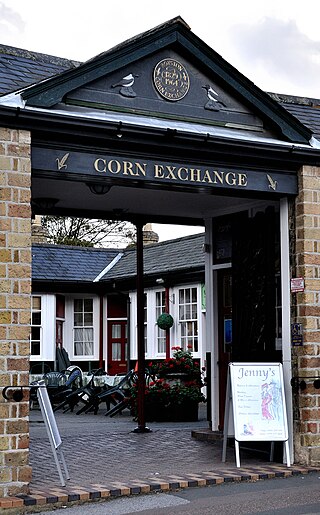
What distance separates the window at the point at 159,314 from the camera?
24422 mm

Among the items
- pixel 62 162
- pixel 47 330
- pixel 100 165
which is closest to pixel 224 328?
pixel 100 165

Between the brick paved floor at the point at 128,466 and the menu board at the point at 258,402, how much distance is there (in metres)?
0.38

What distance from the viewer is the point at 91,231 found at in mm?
39656

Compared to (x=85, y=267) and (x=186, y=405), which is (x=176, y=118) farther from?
(x=85, y=267)

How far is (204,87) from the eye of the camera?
33.2 feet

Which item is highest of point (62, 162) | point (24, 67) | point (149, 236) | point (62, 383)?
point (149, 236)

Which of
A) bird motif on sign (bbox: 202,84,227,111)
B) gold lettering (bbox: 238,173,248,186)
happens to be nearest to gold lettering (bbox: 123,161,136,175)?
bird motif on sign (bbox: 202,84,227,111)

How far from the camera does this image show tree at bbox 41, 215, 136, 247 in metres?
39.5

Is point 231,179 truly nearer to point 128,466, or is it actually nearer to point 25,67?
point 25,67

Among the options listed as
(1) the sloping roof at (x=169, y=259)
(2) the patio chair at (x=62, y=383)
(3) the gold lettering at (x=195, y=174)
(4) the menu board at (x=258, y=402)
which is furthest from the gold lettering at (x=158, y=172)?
(1) the sloping roof at (x=169, y=259)

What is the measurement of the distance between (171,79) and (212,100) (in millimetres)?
592

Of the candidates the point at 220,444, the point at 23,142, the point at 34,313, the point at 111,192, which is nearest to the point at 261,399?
the point at 220,444

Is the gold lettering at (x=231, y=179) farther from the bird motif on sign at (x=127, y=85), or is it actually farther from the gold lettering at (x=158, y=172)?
the bird motif on sign at (x=127, y=85)

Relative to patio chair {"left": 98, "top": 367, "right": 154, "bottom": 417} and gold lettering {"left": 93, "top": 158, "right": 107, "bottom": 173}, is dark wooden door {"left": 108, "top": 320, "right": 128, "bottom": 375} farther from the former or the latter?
gold lettering {"left": 93, "top": 158, "right": 107, "bottom": 173}
